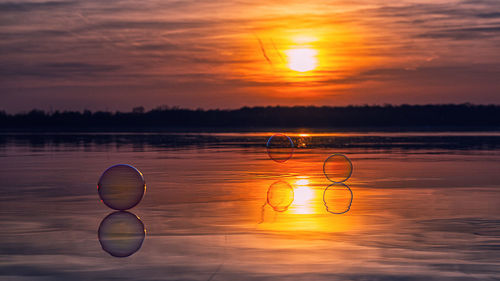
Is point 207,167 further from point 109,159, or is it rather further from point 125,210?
point 125,210

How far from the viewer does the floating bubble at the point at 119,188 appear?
13.0 meters

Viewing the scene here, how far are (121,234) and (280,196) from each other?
558cm

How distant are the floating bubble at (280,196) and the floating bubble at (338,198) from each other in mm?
759

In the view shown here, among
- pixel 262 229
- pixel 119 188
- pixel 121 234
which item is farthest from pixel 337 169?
pixel 121 234

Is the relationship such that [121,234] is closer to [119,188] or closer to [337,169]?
[119,188]

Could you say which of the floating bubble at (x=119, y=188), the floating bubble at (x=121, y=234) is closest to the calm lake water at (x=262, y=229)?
the floating bubble at (x=121, y=234)

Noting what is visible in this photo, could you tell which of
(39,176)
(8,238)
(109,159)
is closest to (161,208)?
(8,238)

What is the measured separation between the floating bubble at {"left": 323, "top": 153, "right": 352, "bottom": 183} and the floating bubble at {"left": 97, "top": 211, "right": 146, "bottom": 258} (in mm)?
7073

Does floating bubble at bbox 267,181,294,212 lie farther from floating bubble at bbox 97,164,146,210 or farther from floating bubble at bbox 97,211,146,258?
floating bubble at bbox 97,211,146,258

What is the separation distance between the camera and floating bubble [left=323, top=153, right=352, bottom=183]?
1877 centimetres

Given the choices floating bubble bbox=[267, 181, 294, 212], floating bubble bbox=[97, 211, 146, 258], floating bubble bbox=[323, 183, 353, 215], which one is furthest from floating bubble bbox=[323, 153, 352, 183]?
floating bubble bbox=[97, 211, 146, 258]

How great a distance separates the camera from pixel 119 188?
1273 cm

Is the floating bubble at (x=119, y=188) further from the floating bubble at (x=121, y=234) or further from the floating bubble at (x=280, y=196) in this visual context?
the floating bubble at (x=280, y=196)

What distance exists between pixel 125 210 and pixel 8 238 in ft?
10.8
